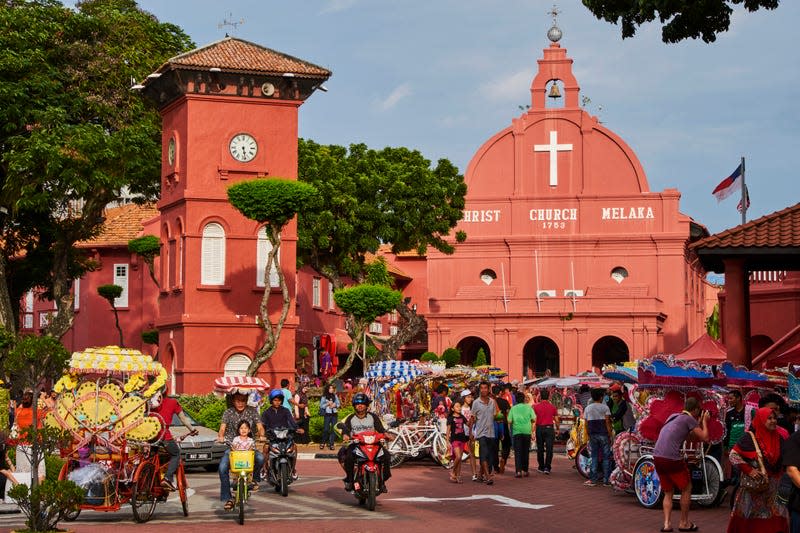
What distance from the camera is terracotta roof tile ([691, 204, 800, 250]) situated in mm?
24016

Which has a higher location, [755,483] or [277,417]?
[277,417]

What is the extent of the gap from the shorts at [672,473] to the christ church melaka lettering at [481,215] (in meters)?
51.6

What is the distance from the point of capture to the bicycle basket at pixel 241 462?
54.2ft

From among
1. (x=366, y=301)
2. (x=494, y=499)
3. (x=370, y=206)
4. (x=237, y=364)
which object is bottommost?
(x=494, y=499)

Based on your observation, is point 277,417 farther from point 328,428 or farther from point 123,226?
point 123,226

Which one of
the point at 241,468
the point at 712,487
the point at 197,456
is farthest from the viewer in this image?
the point at 197,456

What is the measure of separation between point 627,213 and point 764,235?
4145cm

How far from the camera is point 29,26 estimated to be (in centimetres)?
3956

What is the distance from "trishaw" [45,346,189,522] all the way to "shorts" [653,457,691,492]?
586cm

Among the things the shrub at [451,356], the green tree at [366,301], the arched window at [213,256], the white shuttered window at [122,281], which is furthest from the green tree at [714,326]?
the arched window at [213,256]

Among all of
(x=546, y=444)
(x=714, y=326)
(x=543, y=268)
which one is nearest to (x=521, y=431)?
(x=546, y=444)

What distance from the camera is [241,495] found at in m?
15.9

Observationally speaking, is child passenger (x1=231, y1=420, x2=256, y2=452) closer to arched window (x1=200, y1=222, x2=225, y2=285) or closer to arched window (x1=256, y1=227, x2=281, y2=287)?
arched window (x1=200, y1=222, x2=225, y2=285)

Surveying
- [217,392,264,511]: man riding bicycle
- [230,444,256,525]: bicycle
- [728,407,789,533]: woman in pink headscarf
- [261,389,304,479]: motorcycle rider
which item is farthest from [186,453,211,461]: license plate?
[728,407,789,533]: woman in pink headscarf
